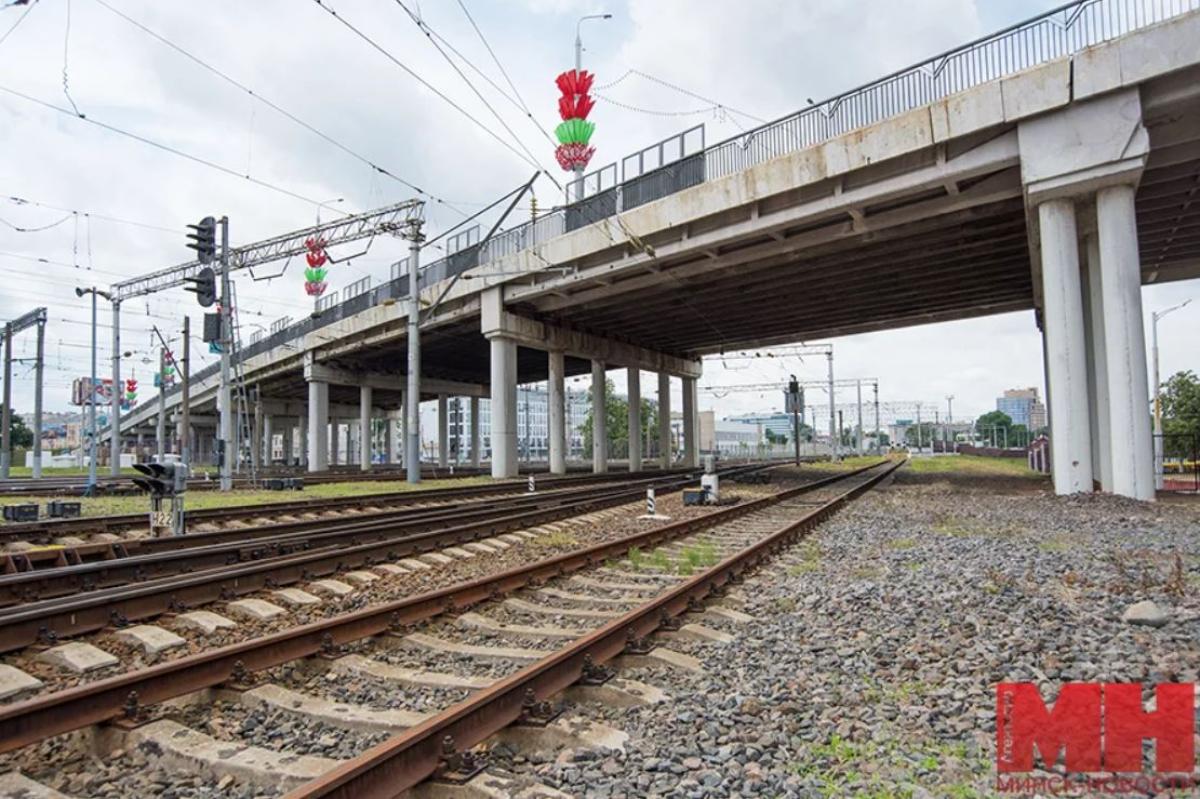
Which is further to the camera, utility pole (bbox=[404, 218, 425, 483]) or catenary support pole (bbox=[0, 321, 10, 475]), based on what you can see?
catenary support pole (bbox=[0, 321, 10, 475])

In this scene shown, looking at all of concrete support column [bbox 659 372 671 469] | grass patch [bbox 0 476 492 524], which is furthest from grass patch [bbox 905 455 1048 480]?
grass patch [bbox 0 476 492 524]

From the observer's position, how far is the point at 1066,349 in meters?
17.6

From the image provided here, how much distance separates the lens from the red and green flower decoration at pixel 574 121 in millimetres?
38375

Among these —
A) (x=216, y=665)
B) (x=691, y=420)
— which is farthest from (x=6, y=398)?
(x=691, y=420)

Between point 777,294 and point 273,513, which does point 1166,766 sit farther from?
point 777,294

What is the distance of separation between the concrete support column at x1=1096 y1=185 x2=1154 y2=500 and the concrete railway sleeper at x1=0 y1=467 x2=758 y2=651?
14848mm

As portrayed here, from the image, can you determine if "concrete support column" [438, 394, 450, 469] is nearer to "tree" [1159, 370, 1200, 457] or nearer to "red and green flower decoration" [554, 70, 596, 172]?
"red and green flower decoration" [554, 70, 596, 172]

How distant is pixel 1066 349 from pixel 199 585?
18944 millimetres

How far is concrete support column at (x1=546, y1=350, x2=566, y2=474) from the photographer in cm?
3884

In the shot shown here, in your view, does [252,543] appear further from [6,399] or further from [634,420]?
[634,420]

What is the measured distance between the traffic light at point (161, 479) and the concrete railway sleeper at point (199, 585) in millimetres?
2602

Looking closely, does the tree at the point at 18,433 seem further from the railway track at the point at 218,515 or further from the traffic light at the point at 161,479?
the traffic light at the point at 161,479

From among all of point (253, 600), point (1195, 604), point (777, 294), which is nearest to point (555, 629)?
point (253, 600)

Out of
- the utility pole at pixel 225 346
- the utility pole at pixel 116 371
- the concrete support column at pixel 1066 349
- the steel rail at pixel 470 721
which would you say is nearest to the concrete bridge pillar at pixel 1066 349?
the concrete support column at pixel 1066 349
